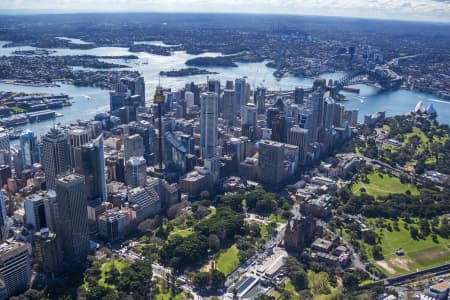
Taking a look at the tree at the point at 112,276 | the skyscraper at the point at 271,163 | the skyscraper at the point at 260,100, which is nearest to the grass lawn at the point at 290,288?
the tree at the point at 112,276

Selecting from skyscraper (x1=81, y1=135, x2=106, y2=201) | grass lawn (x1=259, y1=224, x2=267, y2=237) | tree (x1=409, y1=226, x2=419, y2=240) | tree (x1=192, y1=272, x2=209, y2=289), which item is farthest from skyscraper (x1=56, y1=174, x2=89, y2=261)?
tree (x1=409, y1=226, x2=419, y2=240)

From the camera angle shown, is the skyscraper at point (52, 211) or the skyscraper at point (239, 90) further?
the skyscraper at point (239, 90)

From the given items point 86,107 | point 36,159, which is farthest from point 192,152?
point 86,107

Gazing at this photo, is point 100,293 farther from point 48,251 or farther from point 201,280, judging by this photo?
point 201,280

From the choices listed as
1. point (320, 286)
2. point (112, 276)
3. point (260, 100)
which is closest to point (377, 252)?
point (320, 286)

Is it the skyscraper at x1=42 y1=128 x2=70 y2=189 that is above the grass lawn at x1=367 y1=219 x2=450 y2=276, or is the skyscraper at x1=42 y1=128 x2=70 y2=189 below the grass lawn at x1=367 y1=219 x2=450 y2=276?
above

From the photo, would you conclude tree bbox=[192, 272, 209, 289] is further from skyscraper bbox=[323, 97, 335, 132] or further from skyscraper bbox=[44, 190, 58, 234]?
skyscraper bbox=[323, 97, 335, 132]

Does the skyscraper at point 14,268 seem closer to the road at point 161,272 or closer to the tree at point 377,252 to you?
the road at point 161,272
